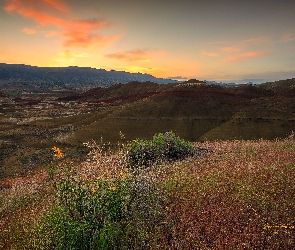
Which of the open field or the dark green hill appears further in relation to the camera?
the dark green hill

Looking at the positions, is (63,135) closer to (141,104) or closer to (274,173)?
(141,104)

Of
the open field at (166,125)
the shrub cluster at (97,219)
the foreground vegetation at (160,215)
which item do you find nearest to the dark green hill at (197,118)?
the open field at (166,125)

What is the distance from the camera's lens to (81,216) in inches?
211

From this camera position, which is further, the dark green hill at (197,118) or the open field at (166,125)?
the dark green hill at (197,118)

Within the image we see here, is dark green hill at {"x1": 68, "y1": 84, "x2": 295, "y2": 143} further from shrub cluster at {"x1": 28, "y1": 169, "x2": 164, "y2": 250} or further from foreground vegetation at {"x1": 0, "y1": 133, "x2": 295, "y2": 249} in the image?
shrub cluster at {"x1": 28, "y1": 169, "x2": 164, "y2": 250}

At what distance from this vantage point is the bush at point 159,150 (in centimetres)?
1380

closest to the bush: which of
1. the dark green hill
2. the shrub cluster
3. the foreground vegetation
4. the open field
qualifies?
the foreground vegetation

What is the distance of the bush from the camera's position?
1380cm

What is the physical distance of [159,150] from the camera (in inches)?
562

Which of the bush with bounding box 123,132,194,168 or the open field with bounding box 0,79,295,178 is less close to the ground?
the bush with bounding box 123,132,194,168

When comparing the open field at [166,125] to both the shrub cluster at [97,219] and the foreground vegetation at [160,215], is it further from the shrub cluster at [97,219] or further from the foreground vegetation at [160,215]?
the shrub cluster at [97,219]

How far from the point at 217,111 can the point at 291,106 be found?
40.4ft

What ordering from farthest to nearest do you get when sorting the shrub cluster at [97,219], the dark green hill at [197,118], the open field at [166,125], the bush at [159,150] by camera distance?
the dark green hill at [197,118], the open field at [166,125], the bush at [159,150], the shrub cluster at [97,219]

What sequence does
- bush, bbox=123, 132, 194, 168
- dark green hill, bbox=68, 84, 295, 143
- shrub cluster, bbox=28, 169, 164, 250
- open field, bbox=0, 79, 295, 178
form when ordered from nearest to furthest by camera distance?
shrub cluster, bbox=28, 169, 164, 250
bush, bbox=123, 132, 194, 168
open field, bbox=0, 79, 295, 178
dark green hill, bbox=68, 84, 295, 143
